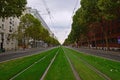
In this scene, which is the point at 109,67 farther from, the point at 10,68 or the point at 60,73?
the point at 10,68

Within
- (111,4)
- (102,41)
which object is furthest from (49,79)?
(102,41)

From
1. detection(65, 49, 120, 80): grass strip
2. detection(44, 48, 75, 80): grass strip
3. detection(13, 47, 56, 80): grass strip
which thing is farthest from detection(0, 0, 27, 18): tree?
detection(44, 48, 75, 80): grass strip

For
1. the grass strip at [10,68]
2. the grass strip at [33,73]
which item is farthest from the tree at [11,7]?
the grass strip at [33,73]

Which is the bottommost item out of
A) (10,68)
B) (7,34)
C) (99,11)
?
(10,68)

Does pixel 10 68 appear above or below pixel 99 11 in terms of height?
below

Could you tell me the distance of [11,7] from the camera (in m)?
36.5

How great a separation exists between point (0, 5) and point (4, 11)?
8.35 feet

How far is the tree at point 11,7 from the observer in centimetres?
3541

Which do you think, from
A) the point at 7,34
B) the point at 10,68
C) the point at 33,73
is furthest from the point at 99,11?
the point at 33,73

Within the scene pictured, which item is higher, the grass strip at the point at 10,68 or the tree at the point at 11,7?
the tree at the point at 11,7

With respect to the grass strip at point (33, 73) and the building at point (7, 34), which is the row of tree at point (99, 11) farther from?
the grass strip at point (33, 73)

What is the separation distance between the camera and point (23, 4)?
38.8 metres

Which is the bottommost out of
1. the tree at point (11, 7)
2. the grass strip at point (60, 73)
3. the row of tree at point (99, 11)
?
the grass strip at point (60, 73)

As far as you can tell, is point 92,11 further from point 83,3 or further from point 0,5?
point 0,5
